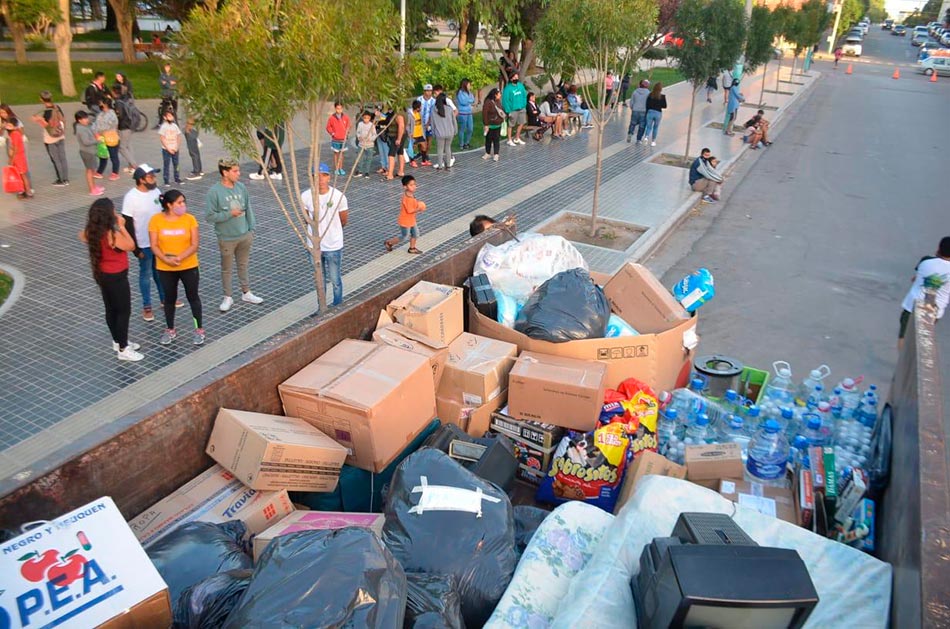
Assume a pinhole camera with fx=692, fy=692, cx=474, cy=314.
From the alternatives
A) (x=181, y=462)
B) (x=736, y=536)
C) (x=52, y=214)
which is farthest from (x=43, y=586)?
(x=52, y=214)

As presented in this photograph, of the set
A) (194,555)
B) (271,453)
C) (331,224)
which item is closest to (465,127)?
(331,224)

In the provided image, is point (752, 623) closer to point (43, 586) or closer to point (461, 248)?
point (43, 586)

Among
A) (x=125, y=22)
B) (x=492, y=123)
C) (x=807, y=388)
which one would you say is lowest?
(x=807, y=388)

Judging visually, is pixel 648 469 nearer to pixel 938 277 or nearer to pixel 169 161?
pixel 938 277

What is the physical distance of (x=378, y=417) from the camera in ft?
12.6

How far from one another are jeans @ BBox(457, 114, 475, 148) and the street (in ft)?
19.7

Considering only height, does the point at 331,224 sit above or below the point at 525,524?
above

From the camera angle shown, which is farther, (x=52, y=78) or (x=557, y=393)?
(x=52, y=78)

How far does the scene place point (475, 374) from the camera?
4598 mm

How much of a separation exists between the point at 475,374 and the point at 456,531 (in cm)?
163

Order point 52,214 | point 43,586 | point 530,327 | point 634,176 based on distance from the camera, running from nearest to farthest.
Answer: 1. point 43,586
2. point 530,327
3. point 52,214
4. point 634,176

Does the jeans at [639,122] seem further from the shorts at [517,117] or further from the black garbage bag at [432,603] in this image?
the black garbage bag at [432,603]

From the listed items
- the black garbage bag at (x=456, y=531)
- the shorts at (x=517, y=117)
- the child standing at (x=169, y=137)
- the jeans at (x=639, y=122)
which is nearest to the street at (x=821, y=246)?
the jeans at (x=639, y=122)

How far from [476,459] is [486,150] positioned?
12.6 metres
